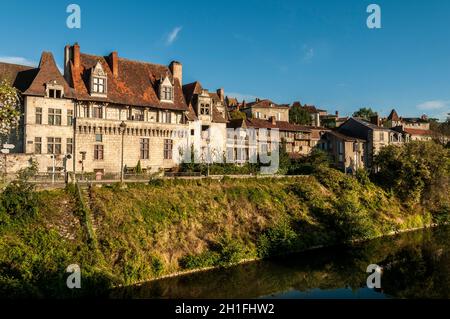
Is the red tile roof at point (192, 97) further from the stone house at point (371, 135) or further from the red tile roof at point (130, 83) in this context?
the stone house at point (371, 135)

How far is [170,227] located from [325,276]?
40.0ft

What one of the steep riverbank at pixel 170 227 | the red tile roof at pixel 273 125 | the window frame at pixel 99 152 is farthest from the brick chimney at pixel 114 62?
the red tile roof at pixel 273 125

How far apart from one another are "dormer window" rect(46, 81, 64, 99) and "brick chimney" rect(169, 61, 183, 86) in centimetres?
1501

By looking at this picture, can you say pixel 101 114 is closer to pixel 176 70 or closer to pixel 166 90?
pixel 166 90

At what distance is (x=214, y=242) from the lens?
103ft

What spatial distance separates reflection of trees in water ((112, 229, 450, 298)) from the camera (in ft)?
82.3

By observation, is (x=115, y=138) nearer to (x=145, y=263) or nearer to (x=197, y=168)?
(x=197, y=168)

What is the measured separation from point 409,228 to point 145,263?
106 ft

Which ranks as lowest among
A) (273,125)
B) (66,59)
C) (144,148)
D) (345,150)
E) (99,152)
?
(99,152)

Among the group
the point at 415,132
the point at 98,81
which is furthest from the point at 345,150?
the point at 98,81

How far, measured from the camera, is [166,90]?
47031 mm
